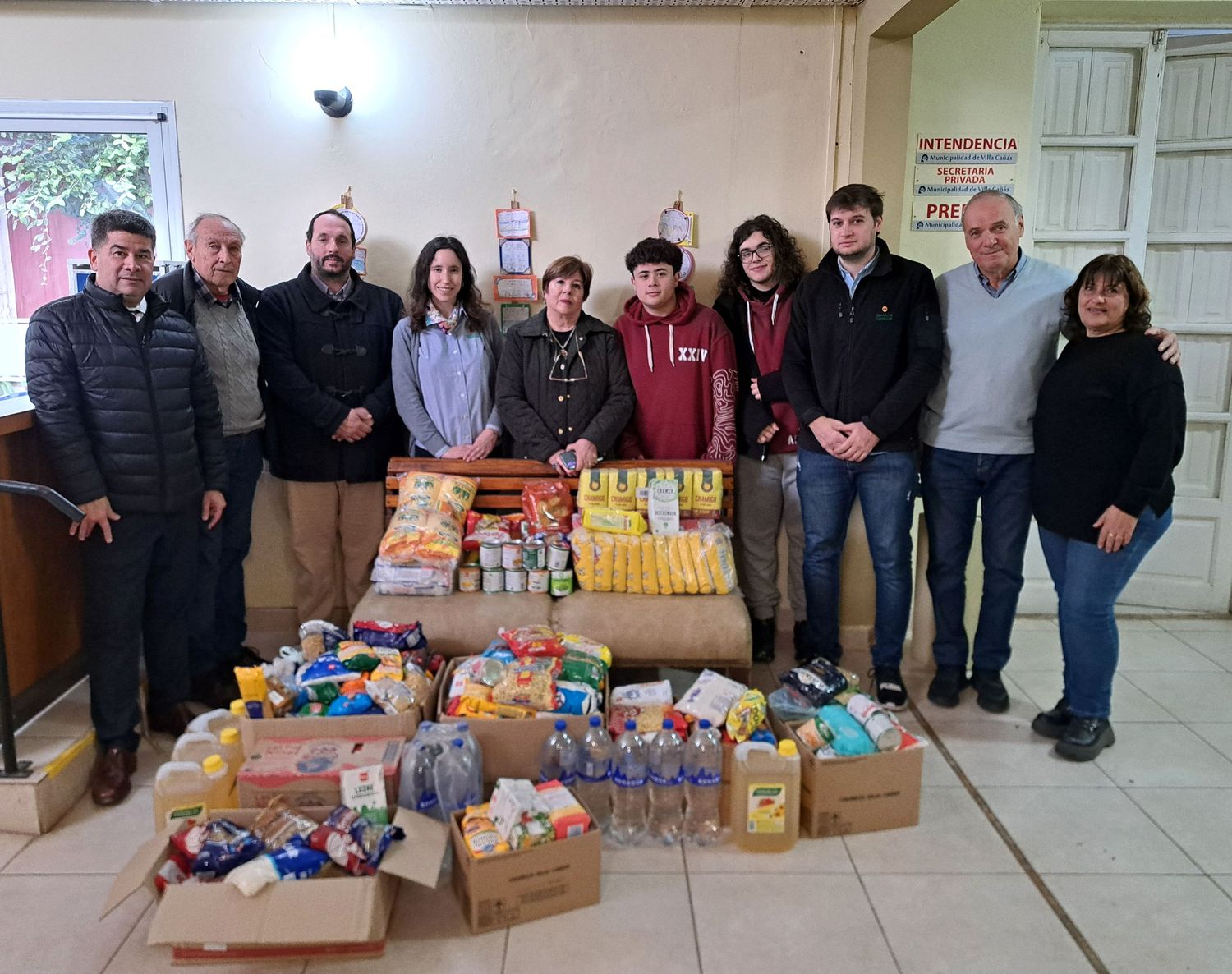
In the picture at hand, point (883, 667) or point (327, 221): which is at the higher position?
point (327, 221)

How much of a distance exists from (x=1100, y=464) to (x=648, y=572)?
142cm

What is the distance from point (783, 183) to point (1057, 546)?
1.74 metres

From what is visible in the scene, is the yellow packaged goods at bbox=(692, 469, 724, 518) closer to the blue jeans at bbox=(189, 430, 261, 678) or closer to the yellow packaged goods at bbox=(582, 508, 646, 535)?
the yellow packaged goods at bbox=(582, 508, 646, 535)

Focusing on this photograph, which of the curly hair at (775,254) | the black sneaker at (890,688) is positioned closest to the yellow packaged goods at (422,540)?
the curly hair at (775,254)

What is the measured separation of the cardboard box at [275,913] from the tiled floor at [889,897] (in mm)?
44

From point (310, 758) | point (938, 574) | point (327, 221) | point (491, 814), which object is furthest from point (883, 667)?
point (327, 221)

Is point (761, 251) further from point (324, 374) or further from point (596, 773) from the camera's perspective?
point (596, 773)

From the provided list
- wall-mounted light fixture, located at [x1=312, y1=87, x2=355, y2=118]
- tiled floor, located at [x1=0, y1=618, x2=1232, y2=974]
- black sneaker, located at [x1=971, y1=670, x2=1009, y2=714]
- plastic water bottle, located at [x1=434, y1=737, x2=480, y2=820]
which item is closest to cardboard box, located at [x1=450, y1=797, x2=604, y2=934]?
tiled floor, located at [x1=0, y1=618, x2=1232, y2=974]

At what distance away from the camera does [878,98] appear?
3469 millimetres

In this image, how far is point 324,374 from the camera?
3.42 meters

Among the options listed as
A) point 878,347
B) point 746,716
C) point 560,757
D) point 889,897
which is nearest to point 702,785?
point 746,716

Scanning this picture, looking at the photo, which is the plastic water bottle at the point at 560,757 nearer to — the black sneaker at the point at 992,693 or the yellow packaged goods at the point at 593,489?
the yellow packaged goods at the point at 593,489

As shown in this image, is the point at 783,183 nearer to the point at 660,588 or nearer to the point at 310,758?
the point at 660,588

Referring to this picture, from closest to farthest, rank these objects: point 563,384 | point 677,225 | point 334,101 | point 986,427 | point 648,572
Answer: point 986,427 → point 648,572 → point 563,384 → point 334,101 → point 677,225
